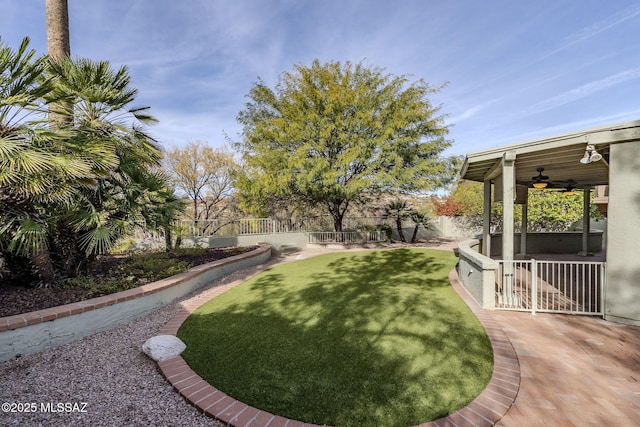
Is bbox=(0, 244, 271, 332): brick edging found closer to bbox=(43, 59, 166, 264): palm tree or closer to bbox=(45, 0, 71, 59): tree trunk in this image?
bbox=(43, 59, 166, 264): palm tree

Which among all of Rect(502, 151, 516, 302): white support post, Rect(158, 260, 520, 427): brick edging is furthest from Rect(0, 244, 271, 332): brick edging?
Rect(502, 151, 516, 302): white support post

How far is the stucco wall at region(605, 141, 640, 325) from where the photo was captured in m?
4.25

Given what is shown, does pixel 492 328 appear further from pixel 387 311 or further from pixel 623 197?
pixel 623 197

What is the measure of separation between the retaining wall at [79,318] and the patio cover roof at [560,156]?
7336 millimetres

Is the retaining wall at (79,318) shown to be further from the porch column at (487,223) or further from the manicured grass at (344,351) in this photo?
the porch column at (487,223)

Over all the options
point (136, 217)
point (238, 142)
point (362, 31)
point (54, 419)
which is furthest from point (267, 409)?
point (238, 142)

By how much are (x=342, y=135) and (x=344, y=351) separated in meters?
11.0

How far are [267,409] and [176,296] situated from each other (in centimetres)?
430

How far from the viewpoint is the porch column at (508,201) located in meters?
5.59

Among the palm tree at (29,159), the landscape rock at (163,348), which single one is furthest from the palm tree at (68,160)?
the landscape rock at (163,348)

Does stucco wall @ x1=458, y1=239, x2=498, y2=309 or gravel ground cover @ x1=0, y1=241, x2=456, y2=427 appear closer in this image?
gravel ground cover @ x1=0, y1=241, x2=456, y2=427

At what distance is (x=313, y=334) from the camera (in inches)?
160

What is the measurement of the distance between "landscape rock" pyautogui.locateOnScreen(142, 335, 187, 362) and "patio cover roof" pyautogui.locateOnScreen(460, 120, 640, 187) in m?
6.76

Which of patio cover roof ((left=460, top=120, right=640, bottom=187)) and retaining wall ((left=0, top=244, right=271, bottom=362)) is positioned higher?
patio cover roof ((left=460, top=120, right=640, bottom=187))
